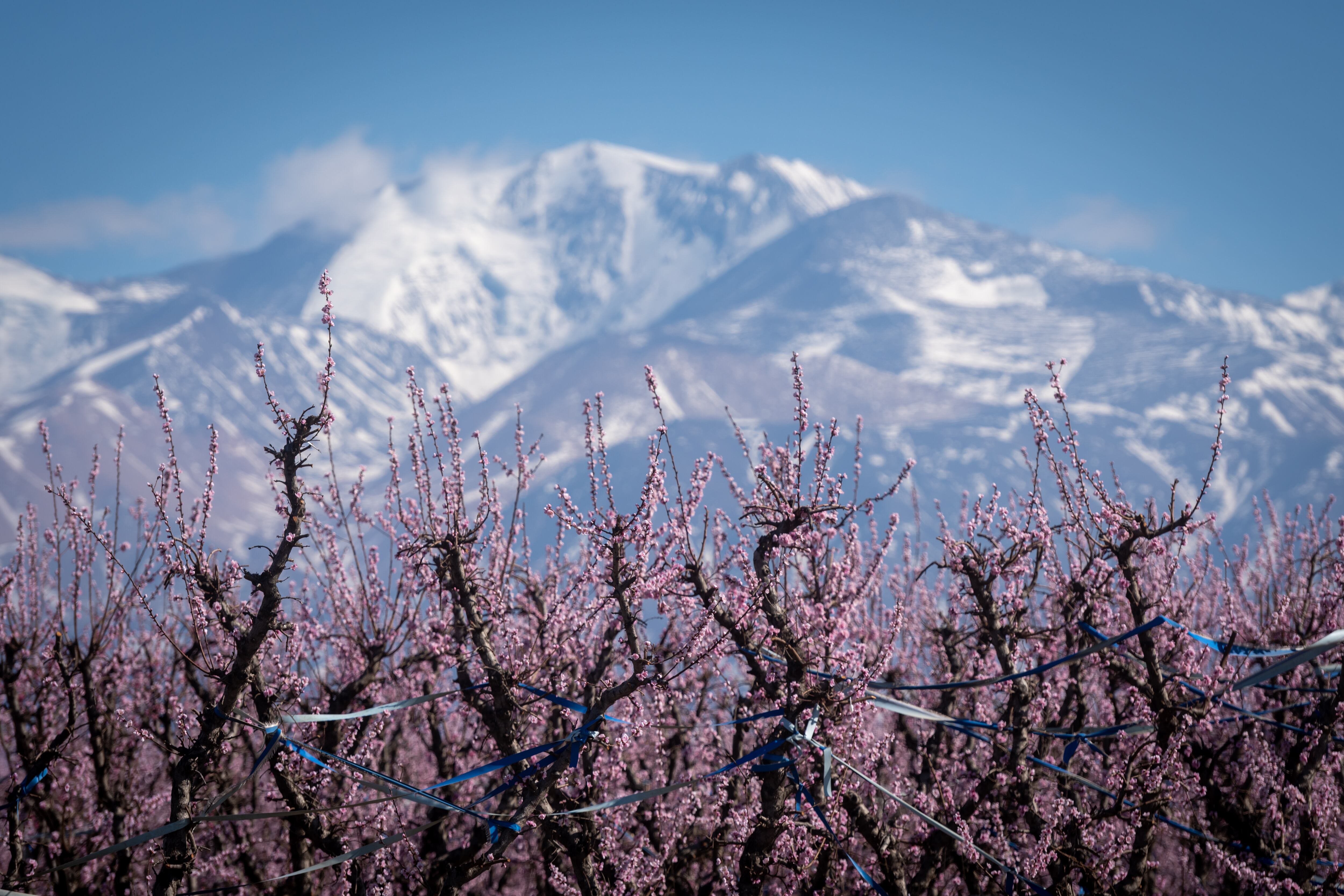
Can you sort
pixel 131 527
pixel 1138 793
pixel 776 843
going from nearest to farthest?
pixel 776 843 < pixel 1138 793 < pixel 131 527

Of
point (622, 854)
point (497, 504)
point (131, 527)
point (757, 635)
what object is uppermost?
point (131, 527)

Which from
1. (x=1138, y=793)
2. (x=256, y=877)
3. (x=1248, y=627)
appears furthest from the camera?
(x=1248, y=627)

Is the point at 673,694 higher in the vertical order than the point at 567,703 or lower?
higher

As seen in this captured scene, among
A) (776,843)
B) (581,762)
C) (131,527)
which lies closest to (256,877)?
(581,762)

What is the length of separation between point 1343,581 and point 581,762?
8211mm

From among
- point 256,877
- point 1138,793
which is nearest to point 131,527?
point 256,877

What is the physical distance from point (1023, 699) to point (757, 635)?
10.6 feet

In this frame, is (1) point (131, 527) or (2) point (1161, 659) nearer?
(2) point (1161, 659)

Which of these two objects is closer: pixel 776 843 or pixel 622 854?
pixel 776 843

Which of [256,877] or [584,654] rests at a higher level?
[584,654]

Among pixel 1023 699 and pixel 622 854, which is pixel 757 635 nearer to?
pixel 1023 699

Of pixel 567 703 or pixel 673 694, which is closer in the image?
pixel 567 703

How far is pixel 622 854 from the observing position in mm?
11758

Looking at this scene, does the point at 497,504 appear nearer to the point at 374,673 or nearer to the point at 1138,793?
the point at 374,673
